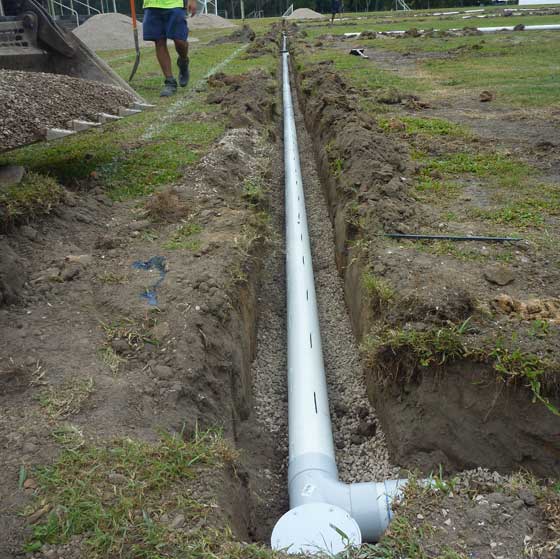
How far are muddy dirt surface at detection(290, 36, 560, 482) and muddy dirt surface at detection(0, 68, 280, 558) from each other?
84cm

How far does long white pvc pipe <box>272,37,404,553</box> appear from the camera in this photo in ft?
7.34

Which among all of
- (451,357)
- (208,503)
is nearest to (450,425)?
(451,357)

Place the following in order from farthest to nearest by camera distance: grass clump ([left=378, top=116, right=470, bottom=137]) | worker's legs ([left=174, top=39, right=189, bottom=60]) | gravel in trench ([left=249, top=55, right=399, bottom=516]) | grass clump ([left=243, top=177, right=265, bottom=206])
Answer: worker's legs ([left=174, top=39, right=189, bottom=60]), grass clump ([left=378, top=116, right=470, bottom=137]), grass clump ([left=243, top=177, right=265, bottom=206]), gravel in trench ([left=249, top=55, right=399, bottom=516])

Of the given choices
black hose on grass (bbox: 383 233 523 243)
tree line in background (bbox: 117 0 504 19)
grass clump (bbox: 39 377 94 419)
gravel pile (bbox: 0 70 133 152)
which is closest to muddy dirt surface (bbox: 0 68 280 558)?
grass clump (bbox: 39 377 94 419)

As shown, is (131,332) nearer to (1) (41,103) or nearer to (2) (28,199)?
(2) (28,199)

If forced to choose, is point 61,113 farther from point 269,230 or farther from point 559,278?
point 559,278

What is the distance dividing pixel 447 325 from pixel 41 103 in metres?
3.81

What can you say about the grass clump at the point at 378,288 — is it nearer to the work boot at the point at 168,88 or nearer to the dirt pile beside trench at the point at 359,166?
Answer: the dirt pile beside trench at the point at 359,166

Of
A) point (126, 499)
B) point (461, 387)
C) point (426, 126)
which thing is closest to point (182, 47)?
point (426, 126)

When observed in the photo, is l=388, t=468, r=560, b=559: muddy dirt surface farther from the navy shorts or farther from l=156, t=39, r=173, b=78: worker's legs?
l=156, t=39, r=173, b=78: worker's legs

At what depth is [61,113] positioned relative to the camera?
4672 mm

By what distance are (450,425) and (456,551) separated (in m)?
1.10

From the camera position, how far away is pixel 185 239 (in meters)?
4.11

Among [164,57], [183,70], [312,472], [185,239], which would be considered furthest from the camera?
[183,70]
